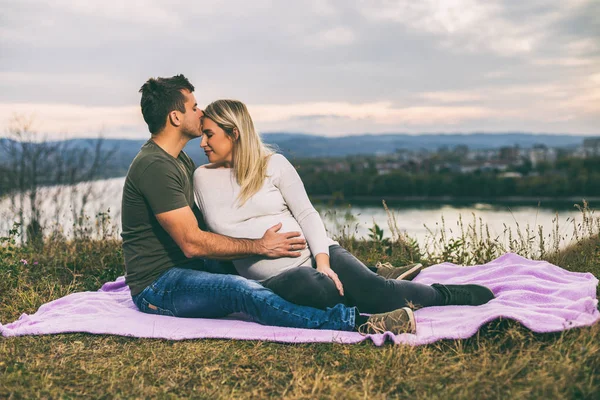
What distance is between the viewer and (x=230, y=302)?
315 centimetres

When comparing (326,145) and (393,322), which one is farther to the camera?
(326,145)

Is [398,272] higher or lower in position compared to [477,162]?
lower

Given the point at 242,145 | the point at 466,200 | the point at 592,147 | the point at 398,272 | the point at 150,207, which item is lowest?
the point at 466,200

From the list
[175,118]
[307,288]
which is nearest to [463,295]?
[307,288]

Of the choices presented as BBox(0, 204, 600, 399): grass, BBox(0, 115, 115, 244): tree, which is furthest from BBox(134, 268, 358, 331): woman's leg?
BBox(0, 115, 115, 244): tree

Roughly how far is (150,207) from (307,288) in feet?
3.71

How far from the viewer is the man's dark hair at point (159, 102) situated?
3342 millimetres

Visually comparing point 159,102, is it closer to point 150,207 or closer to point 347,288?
point 150,207

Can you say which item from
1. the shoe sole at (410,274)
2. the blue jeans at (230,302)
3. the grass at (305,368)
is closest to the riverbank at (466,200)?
the shoe sole at (410,274)

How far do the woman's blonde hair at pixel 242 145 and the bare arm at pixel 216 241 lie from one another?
0.92 feet

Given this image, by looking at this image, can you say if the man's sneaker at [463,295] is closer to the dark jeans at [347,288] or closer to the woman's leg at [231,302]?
the dark jeans at [347,288]

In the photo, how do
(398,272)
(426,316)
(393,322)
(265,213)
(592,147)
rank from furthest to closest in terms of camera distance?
(592,147), (398,272), (265,213), (426,316), (393,322)

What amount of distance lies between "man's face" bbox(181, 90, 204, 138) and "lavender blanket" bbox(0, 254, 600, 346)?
4.04 feet

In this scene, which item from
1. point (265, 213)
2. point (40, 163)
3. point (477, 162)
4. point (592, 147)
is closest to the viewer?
point (265, 213)
